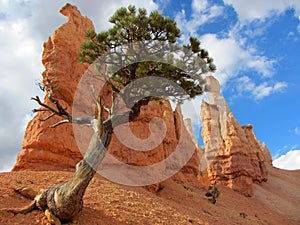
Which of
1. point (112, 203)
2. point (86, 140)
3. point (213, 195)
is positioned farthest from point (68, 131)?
point (213, 195)

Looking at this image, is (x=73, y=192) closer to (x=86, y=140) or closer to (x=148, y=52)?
(x=148, y=52)

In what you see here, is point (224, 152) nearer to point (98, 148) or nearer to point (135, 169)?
point (135, 169)

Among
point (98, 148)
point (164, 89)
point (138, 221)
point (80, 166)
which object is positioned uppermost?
point (164, 89)

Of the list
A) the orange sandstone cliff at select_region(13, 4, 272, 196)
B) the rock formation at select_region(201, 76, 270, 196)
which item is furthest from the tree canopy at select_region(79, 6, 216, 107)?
the rock formation at select_region(201, 76, 270, 196)

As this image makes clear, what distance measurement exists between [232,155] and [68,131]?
88.8 ft

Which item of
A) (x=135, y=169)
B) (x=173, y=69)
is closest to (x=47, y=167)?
(x=135, y=169)

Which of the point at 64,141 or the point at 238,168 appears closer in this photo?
the point at 64,141

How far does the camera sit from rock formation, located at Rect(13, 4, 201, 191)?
16.6m

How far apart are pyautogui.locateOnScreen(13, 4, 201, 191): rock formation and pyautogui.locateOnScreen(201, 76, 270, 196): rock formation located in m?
13.4

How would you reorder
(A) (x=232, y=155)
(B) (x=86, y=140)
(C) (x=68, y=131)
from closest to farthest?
→ (C) (x=68, y=131) → (B) (x=86, y=140) → (A) (x=232, y=155)

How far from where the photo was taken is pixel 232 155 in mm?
39406

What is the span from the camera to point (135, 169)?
19.9 m

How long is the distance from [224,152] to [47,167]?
2903 centimetres

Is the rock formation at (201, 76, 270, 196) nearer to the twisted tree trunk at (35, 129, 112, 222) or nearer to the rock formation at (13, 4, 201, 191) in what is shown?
the rock formation at (13, 4, 201, 191)
